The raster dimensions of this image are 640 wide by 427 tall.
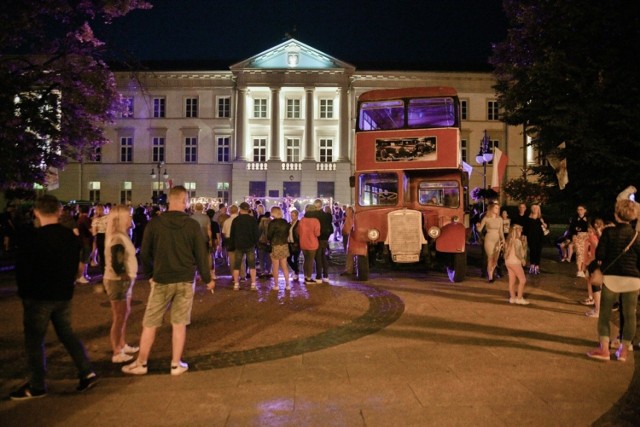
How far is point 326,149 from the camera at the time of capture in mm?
53531

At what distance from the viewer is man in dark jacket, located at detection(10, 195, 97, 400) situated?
196 inches

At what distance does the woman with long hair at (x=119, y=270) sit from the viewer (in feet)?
20.1

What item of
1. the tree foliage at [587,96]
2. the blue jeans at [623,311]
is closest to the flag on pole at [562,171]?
the tree foliage at [587,96]

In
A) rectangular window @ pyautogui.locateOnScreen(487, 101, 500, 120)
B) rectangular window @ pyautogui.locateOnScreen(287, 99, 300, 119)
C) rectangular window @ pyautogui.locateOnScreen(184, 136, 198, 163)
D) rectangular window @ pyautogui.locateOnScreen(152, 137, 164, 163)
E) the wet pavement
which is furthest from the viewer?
rectangular window @ pyautogui.locateOnScreen(487, 101, 500, 120)

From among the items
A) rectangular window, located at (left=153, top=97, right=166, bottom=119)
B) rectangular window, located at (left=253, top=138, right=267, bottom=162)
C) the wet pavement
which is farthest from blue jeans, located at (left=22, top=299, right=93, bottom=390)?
rectangular window, located at (left=153, top=97, right=166, bottom=119)

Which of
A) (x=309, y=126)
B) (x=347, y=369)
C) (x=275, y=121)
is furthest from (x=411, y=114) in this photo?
(x=275, y=121)

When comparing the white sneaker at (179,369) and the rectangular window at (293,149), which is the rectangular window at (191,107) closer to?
the rectangular window at (293,149)

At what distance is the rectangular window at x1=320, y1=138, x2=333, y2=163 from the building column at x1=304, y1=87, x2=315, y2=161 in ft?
4.79

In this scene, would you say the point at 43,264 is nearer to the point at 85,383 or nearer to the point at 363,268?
the point at 85,383

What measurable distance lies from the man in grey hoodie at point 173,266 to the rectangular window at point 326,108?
160 ft

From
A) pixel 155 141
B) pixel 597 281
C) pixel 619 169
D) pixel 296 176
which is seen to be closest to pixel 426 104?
pixel 619 169

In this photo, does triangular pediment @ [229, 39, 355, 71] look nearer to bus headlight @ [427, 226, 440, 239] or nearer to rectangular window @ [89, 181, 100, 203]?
rectangular window @ [89, 181, 100, 203]

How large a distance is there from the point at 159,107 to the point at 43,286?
Answer: 174ft

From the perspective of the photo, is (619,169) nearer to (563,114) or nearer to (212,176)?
(563,114)
